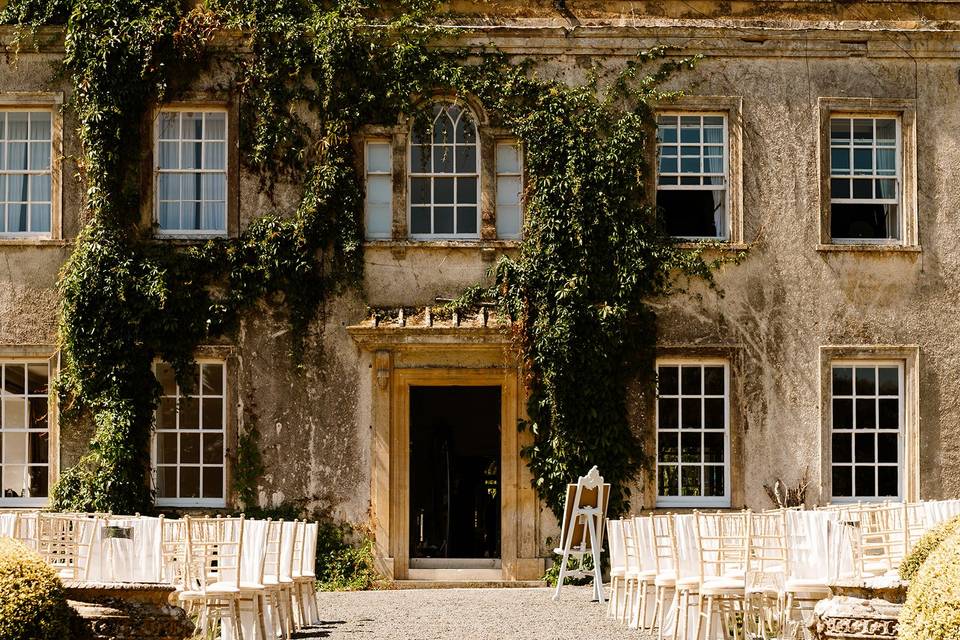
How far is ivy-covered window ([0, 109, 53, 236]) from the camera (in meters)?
19.1

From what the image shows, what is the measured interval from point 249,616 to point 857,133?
11.4 metres

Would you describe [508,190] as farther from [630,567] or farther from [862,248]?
[630,567]

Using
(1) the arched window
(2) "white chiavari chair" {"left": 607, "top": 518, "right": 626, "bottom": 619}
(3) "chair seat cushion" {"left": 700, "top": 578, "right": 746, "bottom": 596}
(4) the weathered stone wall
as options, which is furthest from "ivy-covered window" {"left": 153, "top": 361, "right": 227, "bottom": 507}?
(3) "chair seat cushion" {"left": 700, "top": 578, "right": 746, "bottom": 596}

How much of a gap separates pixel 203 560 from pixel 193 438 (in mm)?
7631

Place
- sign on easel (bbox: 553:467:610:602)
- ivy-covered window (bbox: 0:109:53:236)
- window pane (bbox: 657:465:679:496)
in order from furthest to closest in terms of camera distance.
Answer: ivy-covered window (bbox: 0:109:53:236) → window pane (bbox: 657:465:679:496) → sign on easel (bbox: 553:467:610:602)

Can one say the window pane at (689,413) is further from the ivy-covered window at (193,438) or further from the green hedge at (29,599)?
the green hedge at (29,599)

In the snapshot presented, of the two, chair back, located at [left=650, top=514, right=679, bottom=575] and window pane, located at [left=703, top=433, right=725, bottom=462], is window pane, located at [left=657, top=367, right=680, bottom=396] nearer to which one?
window pane, located at [left=703, top=433, right=725, bottom=462]

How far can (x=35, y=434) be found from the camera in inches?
742

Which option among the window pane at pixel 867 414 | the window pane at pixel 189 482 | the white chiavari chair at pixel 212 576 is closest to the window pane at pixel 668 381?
the window pane at pixel 867 414

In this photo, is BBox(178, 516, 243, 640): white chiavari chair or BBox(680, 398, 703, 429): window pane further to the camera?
BBox(680, 398, 703, 429): window pane

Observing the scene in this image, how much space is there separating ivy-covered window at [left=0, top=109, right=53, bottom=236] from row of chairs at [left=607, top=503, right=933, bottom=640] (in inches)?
389

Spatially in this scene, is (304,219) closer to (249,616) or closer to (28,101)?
(28,101)

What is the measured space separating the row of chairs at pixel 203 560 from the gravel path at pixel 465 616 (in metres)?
1.13

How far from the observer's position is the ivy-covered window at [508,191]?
1891 cm
